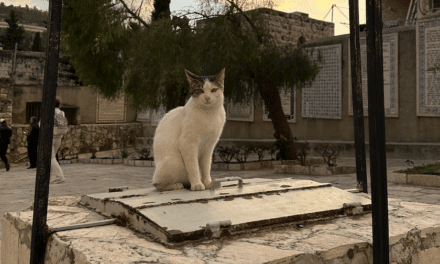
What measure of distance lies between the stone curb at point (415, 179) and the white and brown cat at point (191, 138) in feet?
17.9

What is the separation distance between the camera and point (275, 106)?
33.1 feet

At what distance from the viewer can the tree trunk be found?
32.4 ft

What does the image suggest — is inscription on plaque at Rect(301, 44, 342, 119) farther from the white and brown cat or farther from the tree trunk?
the white and brown cat

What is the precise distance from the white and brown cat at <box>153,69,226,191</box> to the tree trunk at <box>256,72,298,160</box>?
7.13 meters

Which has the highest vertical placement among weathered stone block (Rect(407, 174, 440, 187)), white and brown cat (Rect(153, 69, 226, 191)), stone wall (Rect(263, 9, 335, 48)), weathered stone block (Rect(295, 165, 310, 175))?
stone wall (Rect(263, 9, 335, 48))

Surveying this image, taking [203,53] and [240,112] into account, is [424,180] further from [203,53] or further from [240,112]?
[240,112]

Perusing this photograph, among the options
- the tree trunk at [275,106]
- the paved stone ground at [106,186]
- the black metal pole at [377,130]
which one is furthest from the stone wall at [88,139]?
the black metal pole at [377,130]

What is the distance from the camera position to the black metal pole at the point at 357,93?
2.93 m

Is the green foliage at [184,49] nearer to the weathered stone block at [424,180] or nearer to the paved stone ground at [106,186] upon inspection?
the paved stone ground at [106,186]

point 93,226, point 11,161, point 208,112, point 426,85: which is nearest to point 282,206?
point 208,112

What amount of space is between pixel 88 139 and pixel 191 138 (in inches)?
632

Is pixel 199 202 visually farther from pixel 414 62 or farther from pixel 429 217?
pixel 414 62

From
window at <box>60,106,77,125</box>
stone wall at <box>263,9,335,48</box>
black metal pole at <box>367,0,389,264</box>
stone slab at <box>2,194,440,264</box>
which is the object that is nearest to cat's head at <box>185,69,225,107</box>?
stone slab at <box>2,194,440,264</box>

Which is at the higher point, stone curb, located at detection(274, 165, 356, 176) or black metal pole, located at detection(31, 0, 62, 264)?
black metal pole, located at detection(31, 0, 62, 264)
